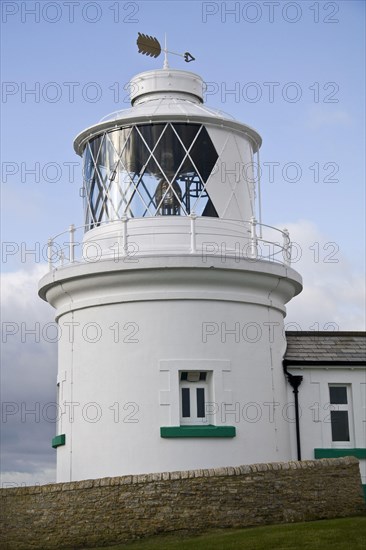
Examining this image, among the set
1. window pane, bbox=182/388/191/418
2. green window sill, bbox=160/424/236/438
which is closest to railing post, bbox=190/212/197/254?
window pane, bbox=182/388/191/418

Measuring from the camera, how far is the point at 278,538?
1539 cm

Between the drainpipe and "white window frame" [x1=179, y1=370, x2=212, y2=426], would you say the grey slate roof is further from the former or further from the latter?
"white window frame" [x1=179, y1=370, x2=212, y2=426]

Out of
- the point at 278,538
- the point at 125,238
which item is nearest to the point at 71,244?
the point at 125,238

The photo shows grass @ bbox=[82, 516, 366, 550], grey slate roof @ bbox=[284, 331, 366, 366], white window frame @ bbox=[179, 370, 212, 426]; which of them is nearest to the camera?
grass @ bbox=[82, 516, 366, 550]

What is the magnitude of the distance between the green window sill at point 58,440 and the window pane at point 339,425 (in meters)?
5.54

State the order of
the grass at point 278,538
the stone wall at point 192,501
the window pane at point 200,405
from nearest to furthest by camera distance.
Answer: the grass at point 278,538 < the stone wall at point 192,501 < the window pane at point 200,405

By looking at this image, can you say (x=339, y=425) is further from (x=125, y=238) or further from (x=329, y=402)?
(x=125, y=238)

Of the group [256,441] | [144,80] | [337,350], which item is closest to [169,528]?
[256,441]

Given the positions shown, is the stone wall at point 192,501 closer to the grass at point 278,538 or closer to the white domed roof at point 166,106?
the grass at point 278,538

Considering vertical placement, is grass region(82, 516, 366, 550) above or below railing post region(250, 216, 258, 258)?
below

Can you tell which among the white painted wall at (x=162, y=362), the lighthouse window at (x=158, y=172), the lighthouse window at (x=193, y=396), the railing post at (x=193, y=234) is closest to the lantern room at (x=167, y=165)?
the lighthouse window at (x=158, y=172)

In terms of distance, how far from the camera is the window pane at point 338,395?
874 inches

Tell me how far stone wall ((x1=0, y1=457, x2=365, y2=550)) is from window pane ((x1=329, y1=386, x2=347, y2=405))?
4212 mm

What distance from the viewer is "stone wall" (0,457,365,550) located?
17.2 meters
